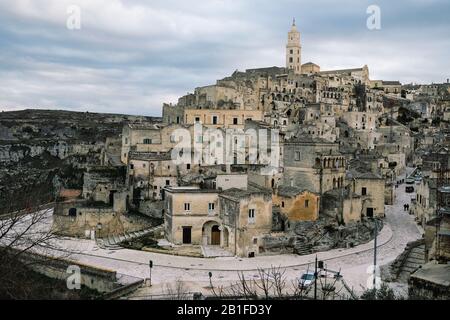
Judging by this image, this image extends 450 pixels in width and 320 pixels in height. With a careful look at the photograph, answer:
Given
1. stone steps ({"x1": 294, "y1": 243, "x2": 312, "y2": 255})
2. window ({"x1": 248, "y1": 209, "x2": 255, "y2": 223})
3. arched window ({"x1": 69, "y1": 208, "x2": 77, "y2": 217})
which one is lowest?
stone steps ({"x1": 294, "y1": 243, "x2": 312, "y2": 255})

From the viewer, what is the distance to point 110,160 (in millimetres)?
53281

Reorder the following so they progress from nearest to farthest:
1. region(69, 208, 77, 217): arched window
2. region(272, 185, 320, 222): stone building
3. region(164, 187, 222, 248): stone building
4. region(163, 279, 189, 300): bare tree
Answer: region(163, 279, 189, 300): bare tree, region(164, 187, 222, 248): stone building, region(272, 185, 320, 222): stone building, region(69, 208, 77, 217): arched window

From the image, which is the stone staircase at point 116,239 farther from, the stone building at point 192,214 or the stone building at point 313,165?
the stone building at point 313,165

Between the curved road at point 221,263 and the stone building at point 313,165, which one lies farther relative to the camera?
the stone building at point 313,165

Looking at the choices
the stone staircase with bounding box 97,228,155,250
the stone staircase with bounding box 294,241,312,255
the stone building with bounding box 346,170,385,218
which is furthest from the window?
the stone building with bounding box 346,170,385,218

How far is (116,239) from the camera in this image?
38.6m

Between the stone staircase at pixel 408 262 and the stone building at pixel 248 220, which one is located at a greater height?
the stone building at pixel 248 220

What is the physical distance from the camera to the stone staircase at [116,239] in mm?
36094

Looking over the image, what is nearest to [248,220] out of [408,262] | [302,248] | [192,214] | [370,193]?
[302,248]

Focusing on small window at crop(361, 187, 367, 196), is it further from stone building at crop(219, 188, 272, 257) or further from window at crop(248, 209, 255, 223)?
window at crop(248, 209, 255, 223)

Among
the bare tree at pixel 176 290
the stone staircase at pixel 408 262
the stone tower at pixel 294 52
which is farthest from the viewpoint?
the stone tower at pixel 294 52

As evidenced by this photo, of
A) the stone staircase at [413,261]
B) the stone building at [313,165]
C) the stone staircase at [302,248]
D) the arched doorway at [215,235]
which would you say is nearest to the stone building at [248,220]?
the arched doorway at [215,235]

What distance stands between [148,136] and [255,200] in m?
20.4

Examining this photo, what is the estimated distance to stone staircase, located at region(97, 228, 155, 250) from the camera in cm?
3609
